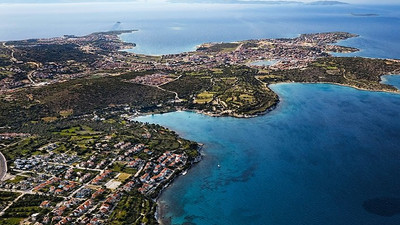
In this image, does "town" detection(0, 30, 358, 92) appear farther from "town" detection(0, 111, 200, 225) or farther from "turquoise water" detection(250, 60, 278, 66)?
"town" detection(0, 111, 200, 225)

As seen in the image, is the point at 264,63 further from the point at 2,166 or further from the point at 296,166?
the point at 2,166

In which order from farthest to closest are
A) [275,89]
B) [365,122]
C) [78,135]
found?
[275,89]
[365,122]
[78,135]

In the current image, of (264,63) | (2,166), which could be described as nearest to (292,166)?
(2,166)

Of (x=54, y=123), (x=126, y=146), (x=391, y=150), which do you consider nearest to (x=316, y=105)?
(x=391, y=150)

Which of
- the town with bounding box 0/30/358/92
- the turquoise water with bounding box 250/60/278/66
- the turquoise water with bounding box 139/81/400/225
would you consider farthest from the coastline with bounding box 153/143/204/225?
the turquoise water with bounding box 250/60/278/66

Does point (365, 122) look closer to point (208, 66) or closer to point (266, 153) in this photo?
point (266, 153)

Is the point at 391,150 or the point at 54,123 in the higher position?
the point at 54,123

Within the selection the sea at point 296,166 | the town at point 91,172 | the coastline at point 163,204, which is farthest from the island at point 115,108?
the sea at point 296,166

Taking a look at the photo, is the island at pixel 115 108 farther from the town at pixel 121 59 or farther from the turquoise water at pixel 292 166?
the turquoise water at pixel 292 166
